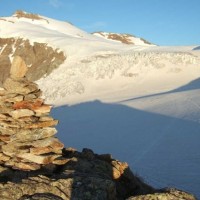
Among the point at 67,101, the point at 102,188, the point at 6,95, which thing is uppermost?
the point at 6,95

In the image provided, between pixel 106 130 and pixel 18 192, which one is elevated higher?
pixel 18 192

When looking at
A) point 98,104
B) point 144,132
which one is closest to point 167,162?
point 144,132

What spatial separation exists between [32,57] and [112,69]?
16.1m

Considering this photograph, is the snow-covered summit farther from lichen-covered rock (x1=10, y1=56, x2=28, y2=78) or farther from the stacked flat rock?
the stacked flat rock

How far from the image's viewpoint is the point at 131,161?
1905 cm

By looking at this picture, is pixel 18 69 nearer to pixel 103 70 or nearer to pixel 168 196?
pixel 168 196

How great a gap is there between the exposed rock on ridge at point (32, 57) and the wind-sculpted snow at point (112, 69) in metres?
2.72

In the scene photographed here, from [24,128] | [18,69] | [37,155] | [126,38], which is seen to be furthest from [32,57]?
[126,38]

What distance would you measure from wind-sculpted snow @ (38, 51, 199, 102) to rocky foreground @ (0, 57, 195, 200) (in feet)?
120

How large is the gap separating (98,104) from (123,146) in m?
17.5

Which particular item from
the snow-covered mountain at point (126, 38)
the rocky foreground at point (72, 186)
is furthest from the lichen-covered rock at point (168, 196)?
the snow-covered mountain at point (126, 38)

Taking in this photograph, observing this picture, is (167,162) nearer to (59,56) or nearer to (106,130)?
(106,130)

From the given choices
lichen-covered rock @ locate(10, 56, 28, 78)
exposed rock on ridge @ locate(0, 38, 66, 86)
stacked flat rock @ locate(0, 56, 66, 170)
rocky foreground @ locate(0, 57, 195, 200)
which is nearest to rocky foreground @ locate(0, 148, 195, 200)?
rocky foreground @ locate(0, 57, 195, 200)

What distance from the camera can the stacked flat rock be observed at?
917cm
